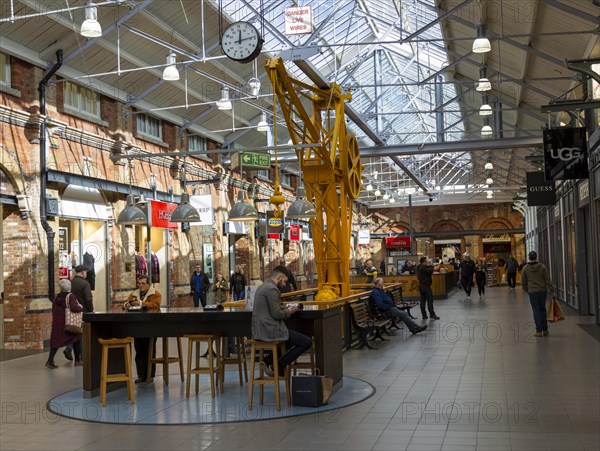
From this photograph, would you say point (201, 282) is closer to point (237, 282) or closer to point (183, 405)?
point (237, 282)

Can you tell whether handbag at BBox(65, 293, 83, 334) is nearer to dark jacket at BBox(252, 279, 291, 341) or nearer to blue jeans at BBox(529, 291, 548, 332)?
dark jacket at BBox(252, 279, 291, 341)

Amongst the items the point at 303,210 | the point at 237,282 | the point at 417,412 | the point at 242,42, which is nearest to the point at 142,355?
the point at 417,412

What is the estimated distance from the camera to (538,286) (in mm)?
14016

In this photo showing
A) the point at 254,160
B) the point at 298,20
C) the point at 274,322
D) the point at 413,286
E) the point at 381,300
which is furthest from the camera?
the point at 413,286

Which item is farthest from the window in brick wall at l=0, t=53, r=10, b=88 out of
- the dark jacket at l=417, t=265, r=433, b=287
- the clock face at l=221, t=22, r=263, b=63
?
the dark jacket at l=417, t=265, r=433, b=287

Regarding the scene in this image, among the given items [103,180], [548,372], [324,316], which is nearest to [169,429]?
[324,316]

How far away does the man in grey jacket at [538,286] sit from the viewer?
45.9 ft

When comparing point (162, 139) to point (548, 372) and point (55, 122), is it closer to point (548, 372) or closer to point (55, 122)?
point (55, 122)

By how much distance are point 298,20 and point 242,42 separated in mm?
4775

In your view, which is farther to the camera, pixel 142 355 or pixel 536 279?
pixel 536 279

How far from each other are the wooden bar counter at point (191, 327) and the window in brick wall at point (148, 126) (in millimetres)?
12431

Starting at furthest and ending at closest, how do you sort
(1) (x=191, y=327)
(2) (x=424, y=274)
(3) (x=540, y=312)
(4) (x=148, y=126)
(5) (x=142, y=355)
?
1. (4) (x=148, y=126)
2. (2) (x=424, y=274)
3. (3) (x=540, y=312)
4. (5) (x=142, y=355)
5. (1) (x=191, y=327)

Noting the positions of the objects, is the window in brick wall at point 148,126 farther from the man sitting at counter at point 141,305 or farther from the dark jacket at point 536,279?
the dark jacket at point 536,279

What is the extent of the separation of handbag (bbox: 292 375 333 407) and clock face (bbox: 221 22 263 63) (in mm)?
5811
